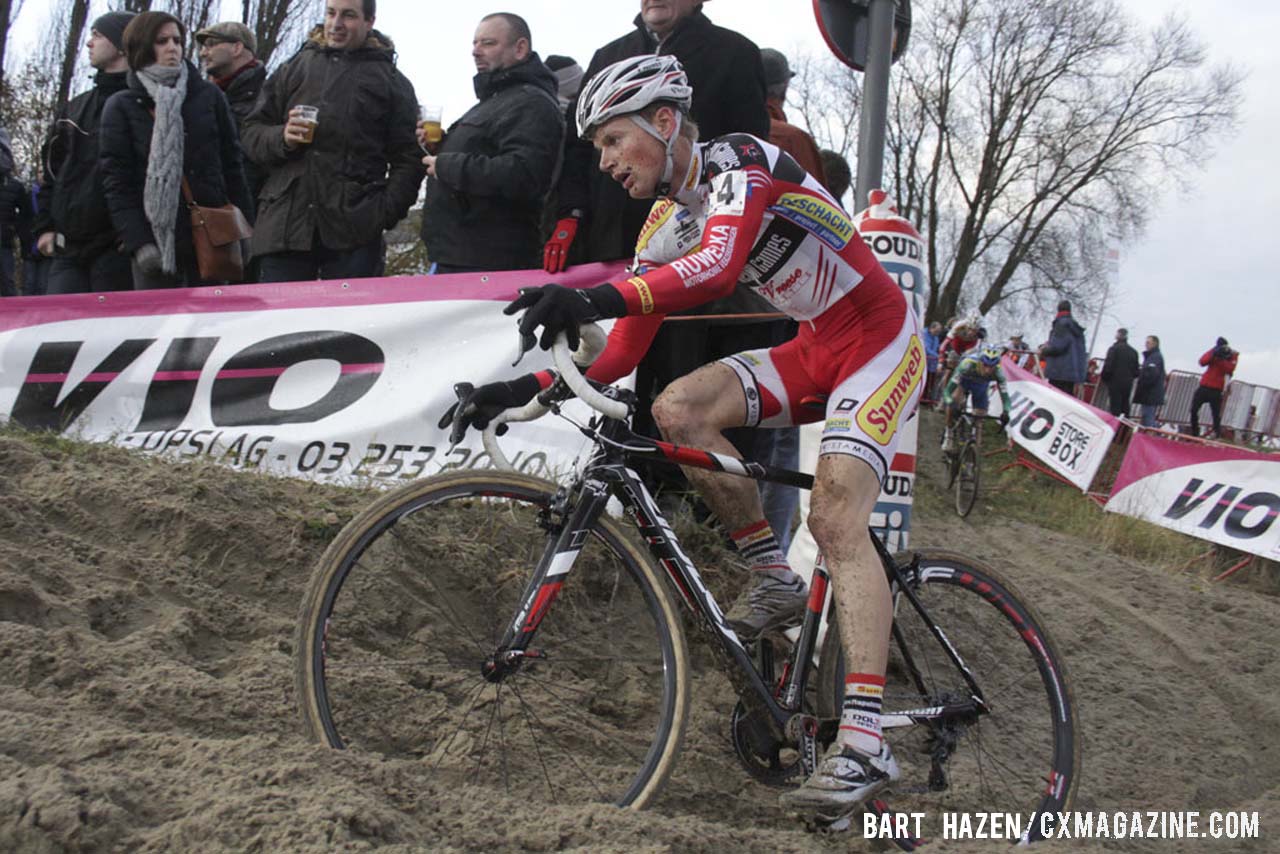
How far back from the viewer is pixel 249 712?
131 inches

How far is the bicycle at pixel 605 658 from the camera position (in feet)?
10.3

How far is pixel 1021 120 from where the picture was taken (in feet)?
120

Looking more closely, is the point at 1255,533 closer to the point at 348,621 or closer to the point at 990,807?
the point at 990,807

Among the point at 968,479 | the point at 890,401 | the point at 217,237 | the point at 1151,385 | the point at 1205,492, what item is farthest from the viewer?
the point at 1151,385

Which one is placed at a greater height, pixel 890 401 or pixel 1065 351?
pixel 890 401

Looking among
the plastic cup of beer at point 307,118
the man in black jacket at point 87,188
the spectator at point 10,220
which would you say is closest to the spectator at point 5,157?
the spectator at point 10,220

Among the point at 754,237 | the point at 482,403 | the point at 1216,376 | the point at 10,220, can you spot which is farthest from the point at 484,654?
the point at 1216,376

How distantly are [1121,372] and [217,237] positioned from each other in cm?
1832

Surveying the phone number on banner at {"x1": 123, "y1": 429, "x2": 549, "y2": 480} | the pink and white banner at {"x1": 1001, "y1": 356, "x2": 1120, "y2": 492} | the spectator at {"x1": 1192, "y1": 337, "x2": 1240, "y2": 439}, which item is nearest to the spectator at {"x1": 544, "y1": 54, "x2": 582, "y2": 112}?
the phone number on banner at {"x1": 123, "y1": 429, "x2": 549, "y2": 480}

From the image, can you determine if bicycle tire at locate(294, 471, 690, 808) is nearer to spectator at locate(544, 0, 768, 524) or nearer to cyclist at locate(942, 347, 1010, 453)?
spectator at locate(544, 0, 768, 524)

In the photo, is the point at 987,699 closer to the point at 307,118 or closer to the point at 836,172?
the point at 836,172

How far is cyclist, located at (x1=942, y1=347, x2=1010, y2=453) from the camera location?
14641 millimetres

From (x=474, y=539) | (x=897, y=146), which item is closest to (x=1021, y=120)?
(x=897, y=146)

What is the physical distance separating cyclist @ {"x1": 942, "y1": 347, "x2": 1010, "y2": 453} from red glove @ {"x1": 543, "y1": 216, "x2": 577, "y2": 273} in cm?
969
